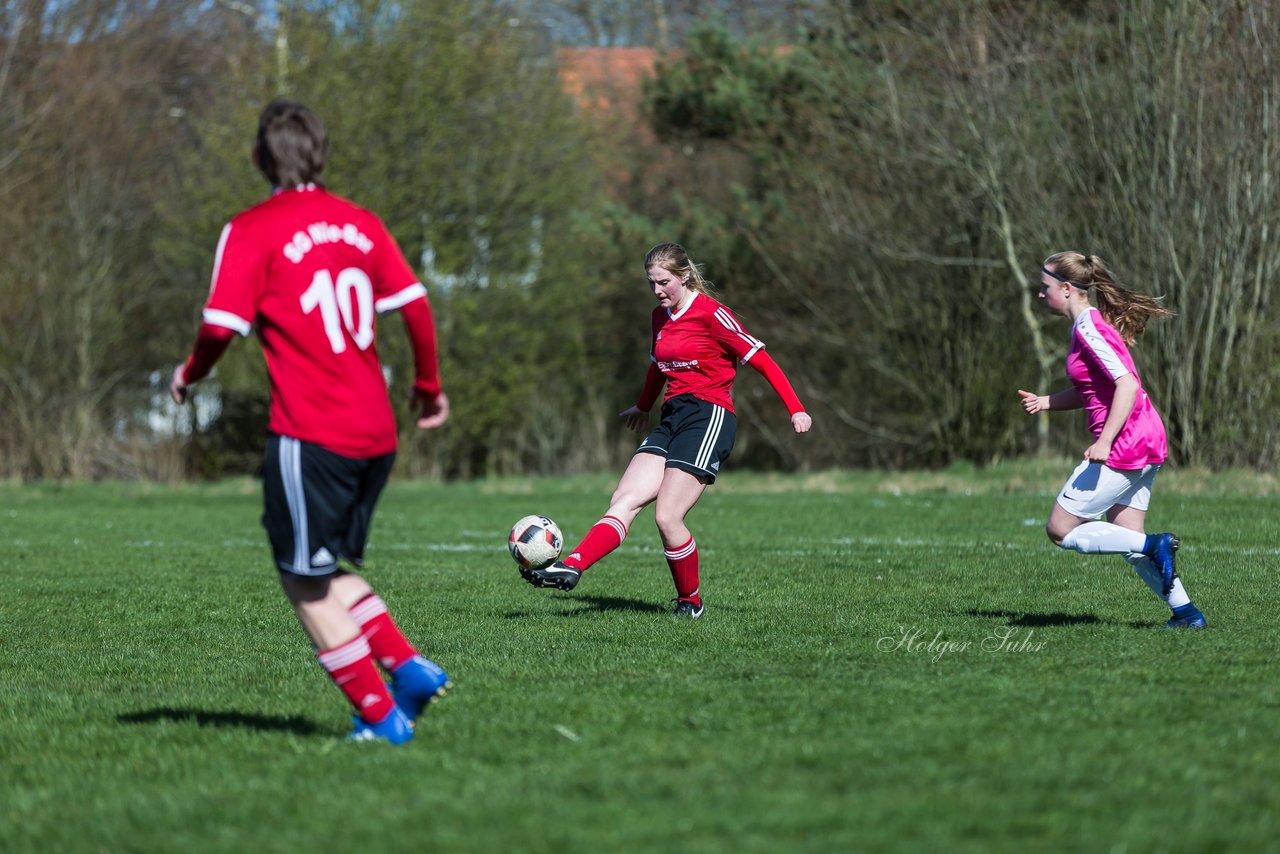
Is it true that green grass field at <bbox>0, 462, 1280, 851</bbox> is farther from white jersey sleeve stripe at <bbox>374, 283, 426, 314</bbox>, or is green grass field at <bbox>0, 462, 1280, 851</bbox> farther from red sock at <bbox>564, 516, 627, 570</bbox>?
white jersey sleeve stripe at <bbox>374, 283, 426, 314</bbox>

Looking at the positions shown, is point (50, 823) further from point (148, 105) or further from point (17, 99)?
point (148, 105)

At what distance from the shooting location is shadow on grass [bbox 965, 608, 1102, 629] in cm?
721

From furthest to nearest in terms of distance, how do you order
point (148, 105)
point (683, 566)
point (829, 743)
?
1. point (148, 105)
2. point (683, 566)
3. point (829, 743)

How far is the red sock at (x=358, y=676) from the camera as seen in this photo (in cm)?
471

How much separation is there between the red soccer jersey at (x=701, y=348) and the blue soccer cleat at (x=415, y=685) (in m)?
3.47

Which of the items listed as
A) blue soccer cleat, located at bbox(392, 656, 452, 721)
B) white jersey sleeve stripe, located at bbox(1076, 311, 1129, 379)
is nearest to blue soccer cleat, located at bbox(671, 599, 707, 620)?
white jersey sleeve stripe, located at bbox(1076, 311, 1129, 379)

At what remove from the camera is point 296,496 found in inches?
180

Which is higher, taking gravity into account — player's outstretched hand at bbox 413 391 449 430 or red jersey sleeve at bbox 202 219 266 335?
red jersey sleeve at bbox 202 219 266 335

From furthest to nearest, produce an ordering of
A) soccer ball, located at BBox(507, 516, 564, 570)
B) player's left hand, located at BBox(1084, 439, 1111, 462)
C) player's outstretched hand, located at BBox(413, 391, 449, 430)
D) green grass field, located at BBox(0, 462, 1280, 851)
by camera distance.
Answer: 1. soccer ball, located at BBox(507, 516, 564, 570)
2. player's left hand, located at BBox(1084, 439, 1111, 462)
3. player's outstretched hand, located at BBox(413, 391, 449, 430)
4. green grass field, located at BBox(0, 462, 1280, 851)

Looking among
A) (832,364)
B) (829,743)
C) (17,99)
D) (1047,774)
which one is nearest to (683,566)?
(829,743)

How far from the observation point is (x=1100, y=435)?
6.79 meters

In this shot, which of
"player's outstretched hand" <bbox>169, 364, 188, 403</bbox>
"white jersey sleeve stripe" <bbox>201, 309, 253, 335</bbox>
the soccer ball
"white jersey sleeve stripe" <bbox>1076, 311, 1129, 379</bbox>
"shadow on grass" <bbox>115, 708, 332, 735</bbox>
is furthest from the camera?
the soccer ball

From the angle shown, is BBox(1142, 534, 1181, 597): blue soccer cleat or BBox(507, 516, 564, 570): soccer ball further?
BBox(507, 516, 564, 570): soccer ball

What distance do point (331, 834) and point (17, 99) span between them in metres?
25.4
